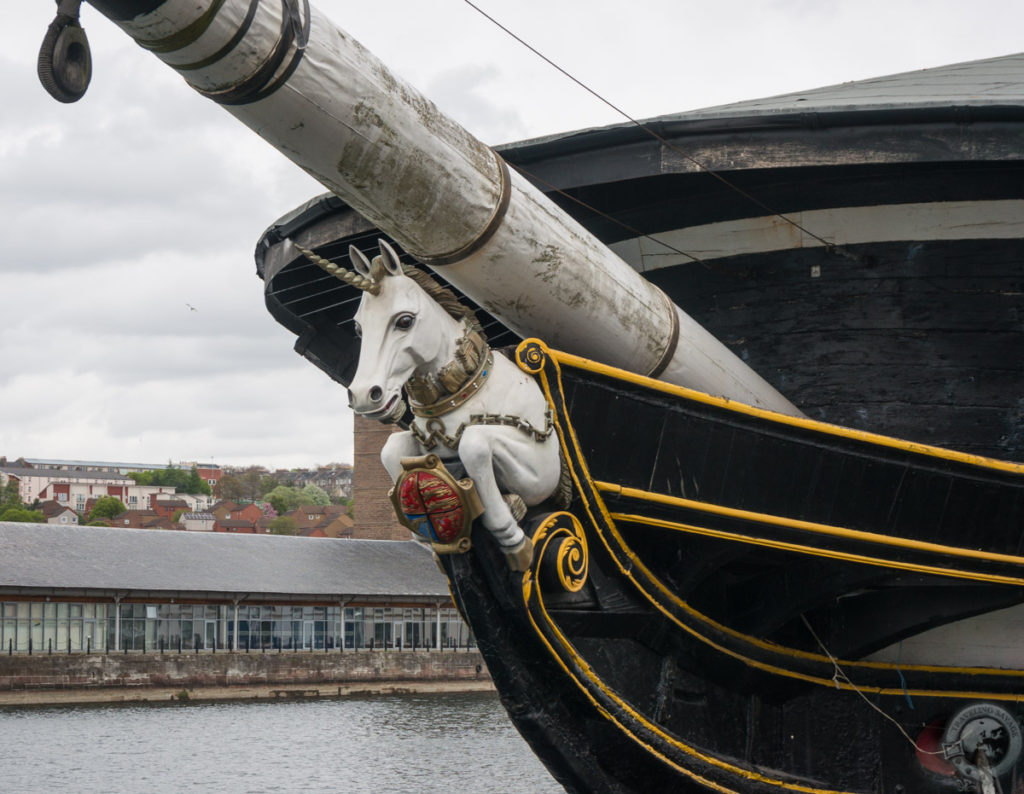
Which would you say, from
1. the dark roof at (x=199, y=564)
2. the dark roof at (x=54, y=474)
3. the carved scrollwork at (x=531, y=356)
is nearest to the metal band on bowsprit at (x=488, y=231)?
the carved scrollwork at (x=531, y=356)

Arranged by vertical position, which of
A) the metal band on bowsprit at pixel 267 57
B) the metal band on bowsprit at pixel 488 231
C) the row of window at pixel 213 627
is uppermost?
the metal band on bowsprit at pixel 267 57

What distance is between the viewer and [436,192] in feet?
19.5

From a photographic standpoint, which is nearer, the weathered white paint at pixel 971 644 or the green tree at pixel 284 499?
the weathered white paint at pixel 971 644

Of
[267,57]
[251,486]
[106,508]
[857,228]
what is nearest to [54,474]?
[251,486]

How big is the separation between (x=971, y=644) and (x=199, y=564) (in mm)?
34247

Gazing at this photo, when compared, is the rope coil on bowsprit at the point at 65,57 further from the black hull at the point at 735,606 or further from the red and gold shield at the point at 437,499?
the black hull at the point at 735,606

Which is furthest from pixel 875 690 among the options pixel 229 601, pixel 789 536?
pixel 229 601

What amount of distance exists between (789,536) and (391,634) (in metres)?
36.7

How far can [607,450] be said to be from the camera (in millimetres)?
6441

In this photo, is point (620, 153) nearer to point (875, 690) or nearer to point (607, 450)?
point (607, 450)

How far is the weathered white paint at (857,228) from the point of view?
743 cm

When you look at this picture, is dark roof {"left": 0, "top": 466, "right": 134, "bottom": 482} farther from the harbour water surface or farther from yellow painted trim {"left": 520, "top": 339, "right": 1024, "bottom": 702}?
yellow painted trim {"left": 520, "top": 339, "right": 1024, "bottom": 702}

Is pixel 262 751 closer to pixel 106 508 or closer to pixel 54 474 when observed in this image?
pixel 106 508

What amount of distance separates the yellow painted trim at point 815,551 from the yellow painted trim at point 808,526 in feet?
0.29
